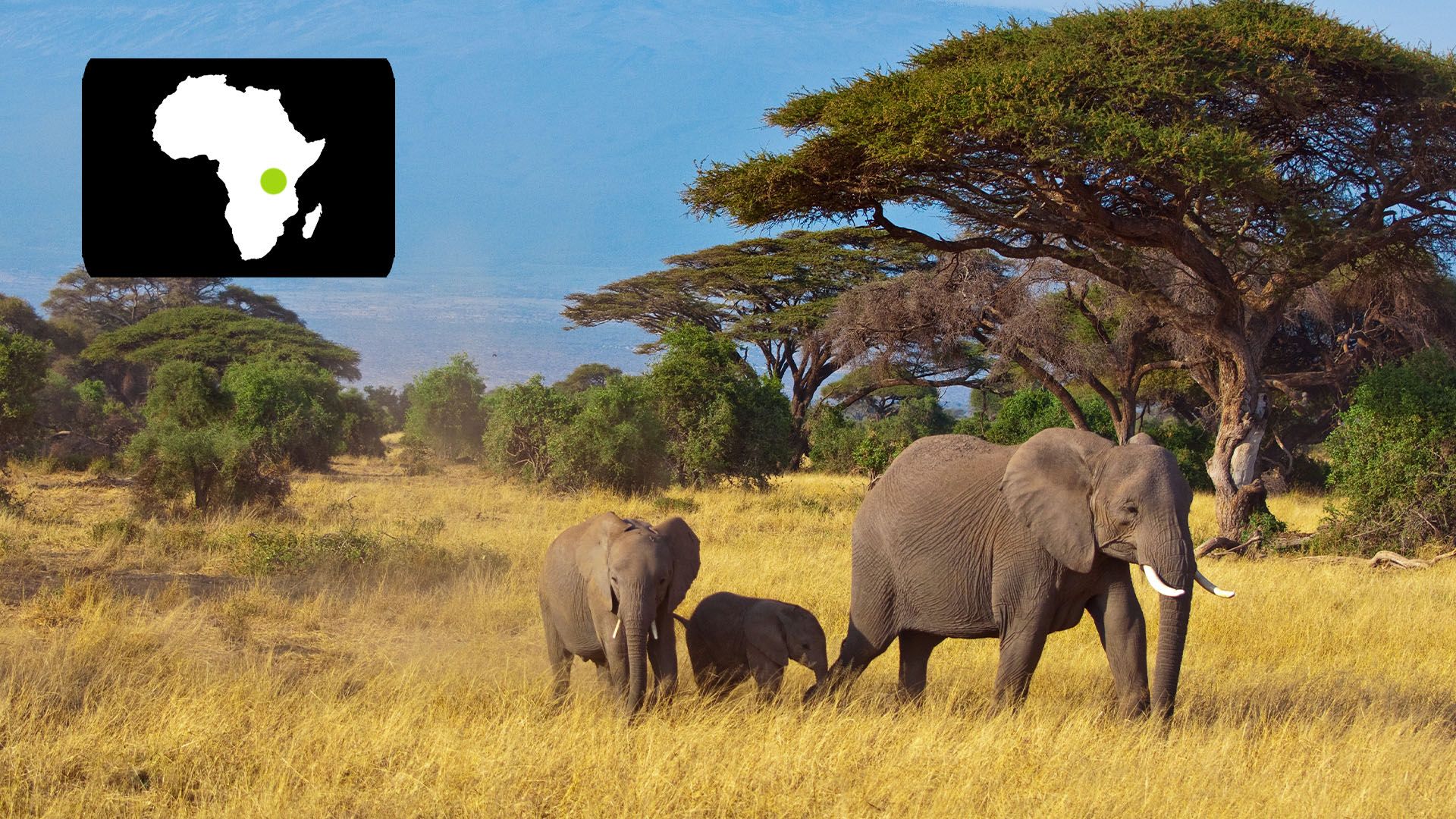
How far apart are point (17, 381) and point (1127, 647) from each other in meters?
17.3

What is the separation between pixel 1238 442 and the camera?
16.7 meters

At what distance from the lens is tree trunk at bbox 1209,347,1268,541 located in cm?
1642

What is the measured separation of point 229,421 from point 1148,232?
17.9 metres

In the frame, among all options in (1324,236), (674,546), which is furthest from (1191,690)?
(1324,236)

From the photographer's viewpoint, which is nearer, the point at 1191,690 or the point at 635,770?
the point at 635,770

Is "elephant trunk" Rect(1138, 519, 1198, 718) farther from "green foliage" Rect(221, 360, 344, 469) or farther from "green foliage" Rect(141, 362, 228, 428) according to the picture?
"green foliage" Rect(141, 362, 228, 428)

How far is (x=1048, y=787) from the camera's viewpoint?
5578 mm

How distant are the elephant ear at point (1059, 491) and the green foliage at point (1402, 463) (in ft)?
36.5

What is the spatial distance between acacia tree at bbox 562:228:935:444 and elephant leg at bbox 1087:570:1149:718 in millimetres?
28239

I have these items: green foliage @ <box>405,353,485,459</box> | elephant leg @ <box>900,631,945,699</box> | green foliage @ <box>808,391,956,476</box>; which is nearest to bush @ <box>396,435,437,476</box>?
green foliage @ <box>405,353,485,459</box>

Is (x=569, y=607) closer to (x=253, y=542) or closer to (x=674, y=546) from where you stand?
(x=674, y=546)

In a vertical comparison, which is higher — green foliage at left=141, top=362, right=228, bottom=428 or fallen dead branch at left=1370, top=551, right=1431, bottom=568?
green foliage at left=141, top=362, right=228, bottom=428

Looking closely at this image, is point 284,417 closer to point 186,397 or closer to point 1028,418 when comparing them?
point 186,397

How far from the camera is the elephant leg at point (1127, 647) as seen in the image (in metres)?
6.75
